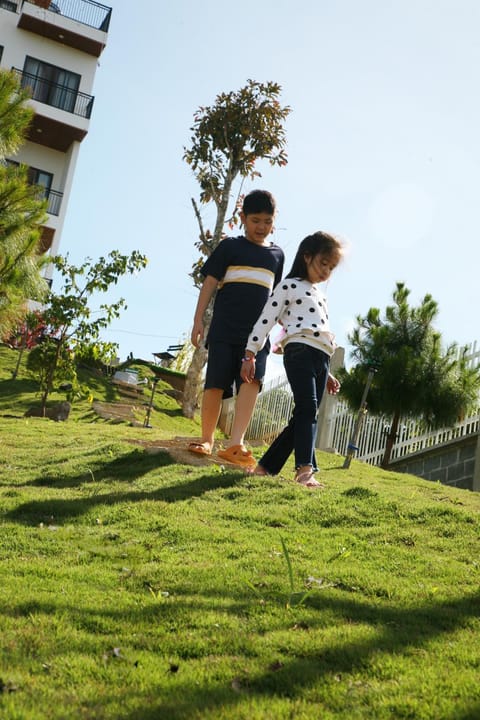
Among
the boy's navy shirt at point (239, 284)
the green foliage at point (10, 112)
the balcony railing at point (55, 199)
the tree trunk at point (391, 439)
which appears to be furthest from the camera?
the balcony railing at point (55, 199)

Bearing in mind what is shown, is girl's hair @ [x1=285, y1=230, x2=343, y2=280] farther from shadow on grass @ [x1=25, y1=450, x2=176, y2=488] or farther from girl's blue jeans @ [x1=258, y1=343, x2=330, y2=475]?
shadow on grass @ [x1=25, y1=450, x2=176, y2=488]

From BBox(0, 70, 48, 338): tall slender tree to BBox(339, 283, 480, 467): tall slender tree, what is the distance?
477cm

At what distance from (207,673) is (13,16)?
27.0 metres

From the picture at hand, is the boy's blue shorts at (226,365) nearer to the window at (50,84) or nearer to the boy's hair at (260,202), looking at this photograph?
the boy's hair at (260,202)

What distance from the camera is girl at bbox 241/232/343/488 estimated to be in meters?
4.98

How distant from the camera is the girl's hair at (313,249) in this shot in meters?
5.20

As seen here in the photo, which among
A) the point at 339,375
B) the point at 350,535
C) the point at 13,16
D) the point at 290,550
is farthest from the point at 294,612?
the point at 13,16

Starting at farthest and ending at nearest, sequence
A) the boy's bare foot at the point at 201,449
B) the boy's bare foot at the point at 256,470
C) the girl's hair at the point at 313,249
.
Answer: the boy's bare foot at the point at 201,449, the boy's bare foot at the point at 256,470, the girl's hair at the point at 313,249

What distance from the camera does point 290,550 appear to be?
3.69 metres

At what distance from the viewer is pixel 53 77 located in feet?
86.4

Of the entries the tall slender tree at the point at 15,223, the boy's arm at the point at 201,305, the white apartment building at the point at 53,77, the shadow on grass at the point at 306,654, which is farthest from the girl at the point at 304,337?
the white apartment building at the point at 53,77

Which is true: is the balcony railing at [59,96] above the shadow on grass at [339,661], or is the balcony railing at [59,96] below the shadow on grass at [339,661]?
above

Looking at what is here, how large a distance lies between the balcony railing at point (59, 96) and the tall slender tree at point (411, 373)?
1667 cm

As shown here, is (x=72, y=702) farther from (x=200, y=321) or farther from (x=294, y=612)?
(x=200, y=321)
